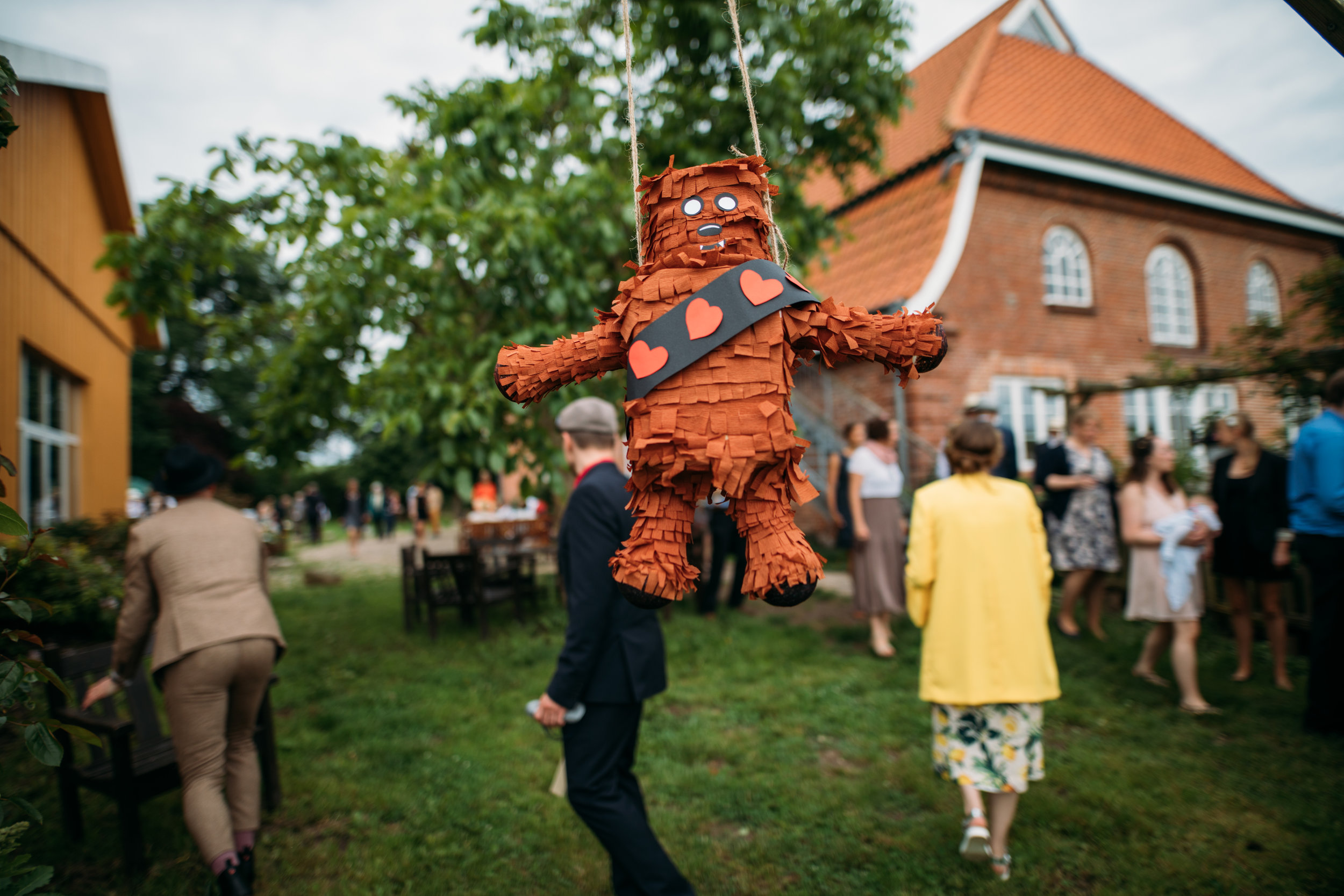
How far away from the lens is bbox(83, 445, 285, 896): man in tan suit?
2.64 m

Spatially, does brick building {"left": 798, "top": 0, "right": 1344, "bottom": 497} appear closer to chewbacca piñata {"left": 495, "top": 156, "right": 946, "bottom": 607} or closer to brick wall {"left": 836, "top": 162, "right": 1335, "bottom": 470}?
brick wall {"left": 836, "top": 162, "right": 1335, "bottom": 470}

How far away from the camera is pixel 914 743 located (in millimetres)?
3984

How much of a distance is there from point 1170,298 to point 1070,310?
265 centimetres

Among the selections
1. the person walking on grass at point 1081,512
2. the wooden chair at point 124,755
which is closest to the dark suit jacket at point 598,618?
the wooden chair at point 124,755

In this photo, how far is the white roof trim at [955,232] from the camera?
8477mm

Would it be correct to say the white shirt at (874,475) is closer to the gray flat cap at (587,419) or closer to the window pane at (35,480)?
the gray flat cap at (587,419)

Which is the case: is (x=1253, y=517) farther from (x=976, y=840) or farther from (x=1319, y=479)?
(x=976, y=840)

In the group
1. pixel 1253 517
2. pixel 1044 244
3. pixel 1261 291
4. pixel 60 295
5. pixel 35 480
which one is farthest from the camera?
pixel 1261 291

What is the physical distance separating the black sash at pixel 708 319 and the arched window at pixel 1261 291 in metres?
15.0

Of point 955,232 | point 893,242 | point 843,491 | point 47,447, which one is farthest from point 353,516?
point 955,232

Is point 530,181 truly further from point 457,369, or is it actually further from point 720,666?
point 720,666

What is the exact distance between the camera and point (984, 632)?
2.75 metres

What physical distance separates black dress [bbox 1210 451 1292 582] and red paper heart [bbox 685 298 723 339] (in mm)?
5240

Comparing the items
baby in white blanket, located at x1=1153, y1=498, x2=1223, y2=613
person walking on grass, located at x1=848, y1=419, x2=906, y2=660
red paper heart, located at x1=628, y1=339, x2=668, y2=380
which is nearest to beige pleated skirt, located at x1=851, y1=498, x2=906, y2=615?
person walking on grass, located at x1=848, y1=419, x2=906, y2=660
